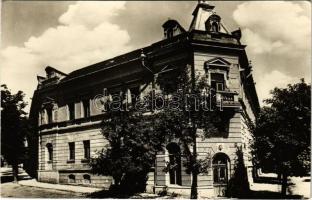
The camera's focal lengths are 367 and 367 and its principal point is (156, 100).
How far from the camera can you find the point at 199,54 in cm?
1431

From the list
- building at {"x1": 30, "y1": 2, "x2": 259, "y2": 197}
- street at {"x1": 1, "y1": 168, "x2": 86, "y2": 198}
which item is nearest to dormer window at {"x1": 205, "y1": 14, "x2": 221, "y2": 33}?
building at {"x1": 30, "y1": 2, "x2": 259, "y2": 197}

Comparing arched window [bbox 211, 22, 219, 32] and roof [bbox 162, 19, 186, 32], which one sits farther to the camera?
arched window [bbox 211, 22, 219, 32]

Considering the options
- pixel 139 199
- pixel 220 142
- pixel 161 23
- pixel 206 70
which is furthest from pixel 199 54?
pixel 139 199

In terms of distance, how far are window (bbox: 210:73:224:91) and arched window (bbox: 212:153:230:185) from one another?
2.61 m

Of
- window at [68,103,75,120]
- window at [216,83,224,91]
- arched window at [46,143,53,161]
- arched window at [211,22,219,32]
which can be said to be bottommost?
arched window at [46,143,53,161]

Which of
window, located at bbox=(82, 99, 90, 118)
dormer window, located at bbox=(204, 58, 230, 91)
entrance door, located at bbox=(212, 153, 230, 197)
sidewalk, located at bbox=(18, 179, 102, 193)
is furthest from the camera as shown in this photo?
window, located at bbox=(82, 99, 90, 118)

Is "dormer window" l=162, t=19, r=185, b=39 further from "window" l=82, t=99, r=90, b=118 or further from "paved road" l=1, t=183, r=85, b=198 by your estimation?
"paved road" l=1, t=183, r=85, b=198

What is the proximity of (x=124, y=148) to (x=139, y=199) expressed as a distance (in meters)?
1.80

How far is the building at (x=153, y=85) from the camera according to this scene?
14.1m

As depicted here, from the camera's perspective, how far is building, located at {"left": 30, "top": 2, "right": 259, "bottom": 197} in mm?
14117

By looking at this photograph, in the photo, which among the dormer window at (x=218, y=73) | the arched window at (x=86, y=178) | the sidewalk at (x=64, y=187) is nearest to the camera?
the dormer window at (x=218, y=73)

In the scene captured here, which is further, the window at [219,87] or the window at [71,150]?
the window at [71,150]

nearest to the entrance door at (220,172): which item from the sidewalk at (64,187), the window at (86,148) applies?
the sidewalk at (64,187)

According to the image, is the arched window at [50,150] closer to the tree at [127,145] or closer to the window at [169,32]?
the tree at [127,145]
